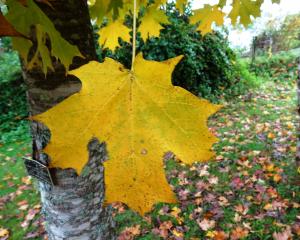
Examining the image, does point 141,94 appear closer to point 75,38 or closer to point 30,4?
point 30,4

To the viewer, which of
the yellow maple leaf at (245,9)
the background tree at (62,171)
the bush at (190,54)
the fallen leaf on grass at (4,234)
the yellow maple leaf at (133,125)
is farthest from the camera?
the bush at (190,54)

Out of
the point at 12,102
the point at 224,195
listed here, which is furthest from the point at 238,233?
the point at 12,102

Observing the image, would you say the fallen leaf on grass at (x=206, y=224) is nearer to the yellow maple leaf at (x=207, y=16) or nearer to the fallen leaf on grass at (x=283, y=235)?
the fallen leaf on grass at (x=283, y=235)

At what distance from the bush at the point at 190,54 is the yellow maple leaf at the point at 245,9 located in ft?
12.8

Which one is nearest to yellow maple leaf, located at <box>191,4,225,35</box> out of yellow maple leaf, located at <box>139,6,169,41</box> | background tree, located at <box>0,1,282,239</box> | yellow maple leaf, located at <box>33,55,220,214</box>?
yellow maple leaf, located at <box>139,6,169,41</box>

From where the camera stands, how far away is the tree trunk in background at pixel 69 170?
1.47m

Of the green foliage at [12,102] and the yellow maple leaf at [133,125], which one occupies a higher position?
the yellow maple leaf at [133,125]

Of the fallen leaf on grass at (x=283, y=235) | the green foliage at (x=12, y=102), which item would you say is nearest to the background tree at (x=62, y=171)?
the fallen leaf on grass at (x=283, y=235)

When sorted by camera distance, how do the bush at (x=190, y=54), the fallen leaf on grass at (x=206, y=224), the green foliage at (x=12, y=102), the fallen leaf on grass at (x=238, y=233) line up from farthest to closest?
the green foliage at (x=12, y=102) < the bush at (x=190, y=54) < the fallen leaf on grass at (x=206, y=224) < the fallen leaf on grass at (x=238, y=233)

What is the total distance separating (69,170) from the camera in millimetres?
1571

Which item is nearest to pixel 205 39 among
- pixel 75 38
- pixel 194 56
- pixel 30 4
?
pixel 194 56

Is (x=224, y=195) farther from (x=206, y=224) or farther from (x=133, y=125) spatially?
(x=133, y=125)

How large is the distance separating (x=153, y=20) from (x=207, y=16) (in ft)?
1.35

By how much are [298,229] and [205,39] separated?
5515 mm
